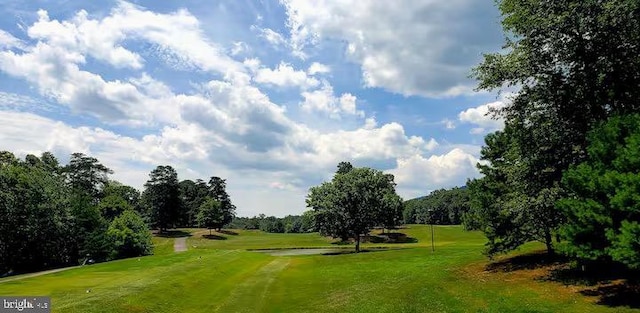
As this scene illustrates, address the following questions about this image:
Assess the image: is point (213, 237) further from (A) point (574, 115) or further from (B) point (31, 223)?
(A) point (574, 115)

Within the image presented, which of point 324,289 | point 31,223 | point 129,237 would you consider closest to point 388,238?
point 129,237

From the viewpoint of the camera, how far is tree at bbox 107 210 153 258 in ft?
260

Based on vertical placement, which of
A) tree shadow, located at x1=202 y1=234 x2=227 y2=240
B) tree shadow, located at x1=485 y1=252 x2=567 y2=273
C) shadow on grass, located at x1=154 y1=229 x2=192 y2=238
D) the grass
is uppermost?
shadow on grass, located at x1=154 y1=229 x2=192 y2=238

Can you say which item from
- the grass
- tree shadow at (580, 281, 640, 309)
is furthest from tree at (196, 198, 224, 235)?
tree shadow at (580, 281, 640, 309)

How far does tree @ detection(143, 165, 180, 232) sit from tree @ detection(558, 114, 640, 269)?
427 feet

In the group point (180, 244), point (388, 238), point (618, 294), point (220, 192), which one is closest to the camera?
point (618, 294)

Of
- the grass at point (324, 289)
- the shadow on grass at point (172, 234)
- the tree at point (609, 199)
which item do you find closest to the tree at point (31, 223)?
the grass at point (324, 289)

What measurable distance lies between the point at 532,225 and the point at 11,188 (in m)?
71.3

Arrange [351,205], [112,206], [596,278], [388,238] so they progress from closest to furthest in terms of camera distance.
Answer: [596,278] < [351,205] < [388,238] < [112,206]

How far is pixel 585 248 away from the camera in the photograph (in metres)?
23.1

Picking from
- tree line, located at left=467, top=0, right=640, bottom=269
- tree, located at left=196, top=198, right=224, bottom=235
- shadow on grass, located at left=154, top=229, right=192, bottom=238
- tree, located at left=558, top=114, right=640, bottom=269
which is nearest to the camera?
tree, located at left=558, top=114, right=640, bottom=269

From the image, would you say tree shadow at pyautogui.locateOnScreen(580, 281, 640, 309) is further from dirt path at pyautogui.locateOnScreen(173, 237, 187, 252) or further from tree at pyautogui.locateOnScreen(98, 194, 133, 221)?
tree at pyautogui.locateOnScreen(98, 194, 133, 221)

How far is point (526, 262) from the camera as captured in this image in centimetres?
3878

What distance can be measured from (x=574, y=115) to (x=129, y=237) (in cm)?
7448
